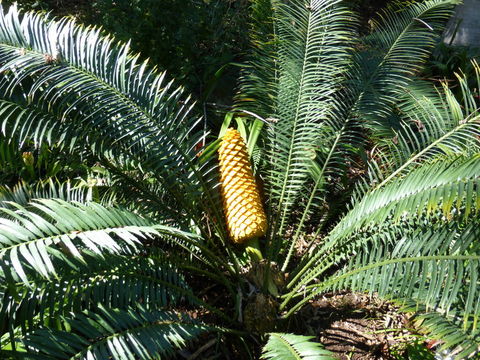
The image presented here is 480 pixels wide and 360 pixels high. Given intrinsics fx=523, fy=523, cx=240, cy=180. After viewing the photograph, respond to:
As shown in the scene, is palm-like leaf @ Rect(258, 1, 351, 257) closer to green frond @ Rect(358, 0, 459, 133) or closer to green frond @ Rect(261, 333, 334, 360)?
green frond @ Rect(358, 0, 459, 133)

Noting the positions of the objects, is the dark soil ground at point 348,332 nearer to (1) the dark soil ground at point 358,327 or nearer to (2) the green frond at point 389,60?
(1) the dark soil ground at point 358,327

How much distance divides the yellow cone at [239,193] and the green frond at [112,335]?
811mm

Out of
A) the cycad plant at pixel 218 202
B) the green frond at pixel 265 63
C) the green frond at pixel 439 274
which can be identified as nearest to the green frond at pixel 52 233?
the cycad plant at pixel 218 202

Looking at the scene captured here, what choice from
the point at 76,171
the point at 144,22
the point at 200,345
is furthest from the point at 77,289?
the point at 144,22

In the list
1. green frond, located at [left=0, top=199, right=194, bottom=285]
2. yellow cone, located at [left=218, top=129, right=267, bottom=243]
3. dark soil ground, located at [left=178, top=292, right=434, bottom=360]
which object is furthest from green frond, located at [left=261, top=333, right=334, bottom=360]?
yellow cone, located at [left=218, top=129, right=267, bottom=243]

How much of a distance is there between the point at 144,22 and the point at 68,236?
2574 mm

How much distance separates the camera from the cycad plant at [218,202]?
78.8 inches

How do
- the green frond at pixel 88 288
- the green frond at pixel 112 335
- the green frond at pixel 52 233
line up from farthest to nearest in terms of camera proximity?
the green frond at pixel 88 288, the green frond at pixel 112 335, the green frond at pixel 52 233

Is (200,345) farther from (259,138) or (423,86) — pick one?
(423,86)

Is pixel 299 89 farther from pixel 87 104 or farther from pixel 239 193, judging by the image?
pixel 87 104

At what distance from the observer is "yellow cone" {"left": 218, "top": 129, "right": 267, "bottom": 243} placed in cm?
304

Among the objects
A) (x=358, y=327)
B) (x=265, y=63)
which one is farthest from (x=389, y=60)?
(x=358, y=327)

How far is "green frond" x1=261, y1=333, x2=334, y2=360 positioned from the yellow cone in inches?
33.0

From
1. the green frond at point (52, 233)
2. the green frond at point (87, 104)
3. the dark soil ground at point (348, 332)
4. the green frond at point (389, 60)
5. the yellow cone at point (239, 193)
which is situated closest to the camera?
the green frond at point (52, 233)
